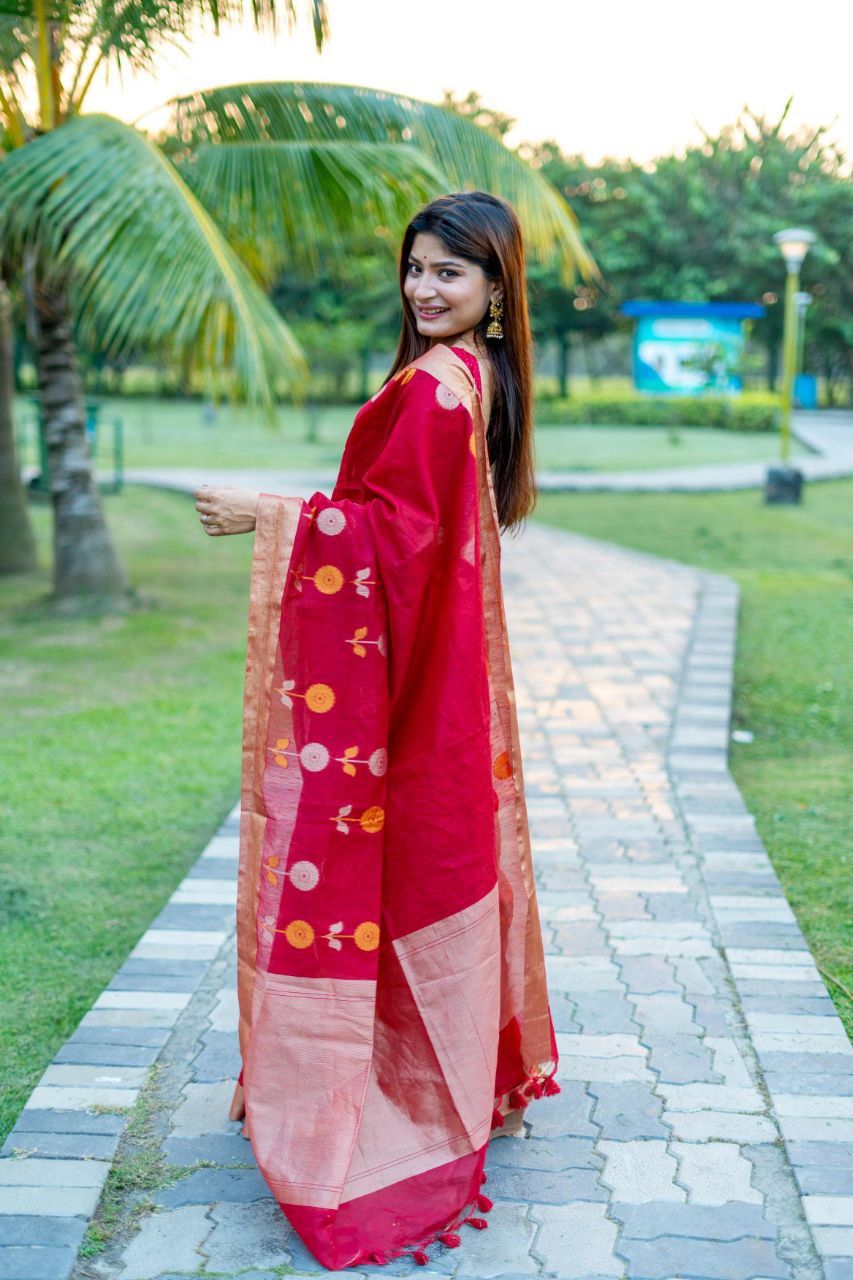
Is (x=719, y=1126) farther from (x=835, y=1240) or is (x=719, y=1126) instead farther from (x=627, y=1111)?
(x=835, y=1240)

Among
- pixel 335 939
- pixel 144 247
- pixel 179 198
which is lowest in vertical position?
pixel 335 939

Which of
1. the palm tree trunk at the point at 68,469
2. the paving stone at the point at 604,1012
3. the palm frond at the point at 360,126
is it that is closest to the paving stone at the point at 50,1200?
the paving stone at the point at 604,1012

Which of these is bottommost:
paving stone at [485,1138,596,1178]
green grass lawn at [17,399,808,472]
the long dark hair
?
green grass lawn at [17,399,808,472]

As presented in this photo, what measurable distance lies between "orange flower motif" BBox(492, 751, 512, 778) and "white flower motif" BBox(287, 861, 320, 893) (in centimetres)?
40

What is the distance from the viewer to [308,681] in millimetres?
2184

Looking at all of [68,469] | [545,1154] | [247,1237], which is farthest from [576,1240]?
[68,469]

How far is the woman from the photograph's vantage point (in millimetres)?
2164

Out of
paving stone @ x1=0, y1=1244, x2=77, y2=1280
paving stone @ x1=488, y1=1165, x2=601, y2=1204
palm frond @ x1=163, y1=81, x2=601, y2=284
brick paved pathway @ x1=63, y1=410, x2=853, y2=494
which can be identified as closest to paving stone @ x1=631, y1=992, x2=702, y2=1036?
paving stone @ x1=488, y1=1165, x2=601, y2=1204

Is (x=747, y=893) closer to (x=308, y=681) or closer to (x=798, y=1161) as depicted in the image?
(x=798, y=1161)

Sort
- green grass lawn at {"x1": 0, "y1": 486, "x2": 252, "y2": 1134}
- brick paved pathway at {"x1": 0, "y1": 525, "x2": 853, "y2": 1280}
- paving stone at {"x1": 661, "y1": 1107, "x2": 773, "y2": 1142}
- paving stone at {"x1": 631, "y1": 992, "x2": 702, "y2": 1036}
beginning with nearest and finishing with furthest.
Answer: brick paved pathway at {"x1": 0, "y1": 525, "x2": 853, "y2": 1280} < paving stone at {"x1": 661, "y1": 1107, "x2": 773, "y2": 1142} < paving stone at {"x1": 631, "y1": 992, "x2": 702, "y2": 1036} < green grass lawn at {"x1": 0, "y1": 486, "x2": 252, "y2": 1134}

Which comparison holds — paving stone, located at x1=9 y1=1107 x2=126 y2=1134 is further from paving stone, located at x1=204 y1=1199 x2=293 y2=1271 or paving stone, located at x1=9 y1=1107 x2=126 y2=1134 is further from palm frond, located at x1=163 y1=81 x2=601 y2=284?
palm frond, located at x1=163 y1=81 x2=601 y2=284

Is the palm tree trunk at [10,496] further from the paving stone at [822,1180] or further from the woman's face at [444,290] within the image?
the paving stone at [822,1180]

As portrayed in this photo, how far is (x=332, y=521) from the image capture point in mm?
2143

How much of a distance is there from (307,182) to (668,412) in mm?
25461
